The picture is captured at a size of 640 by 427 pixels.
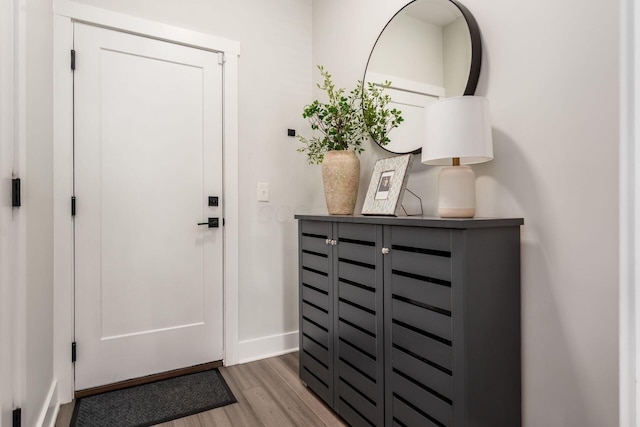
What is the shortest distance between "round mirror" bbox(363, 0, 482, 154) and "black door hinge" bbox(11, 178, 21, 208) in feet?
5.54

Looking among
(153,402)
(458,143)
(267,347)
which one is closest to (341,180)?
(458,143)

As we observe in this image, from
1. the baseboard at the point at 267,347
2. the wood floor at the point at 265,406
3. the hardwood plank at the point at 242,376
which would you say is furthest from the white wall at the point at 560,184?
the baseboard at the point at 267,347

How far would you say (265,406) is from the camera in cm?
194

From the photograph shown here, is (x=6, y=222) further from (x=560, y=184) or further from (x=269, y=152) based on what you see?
(x=560, y=184)

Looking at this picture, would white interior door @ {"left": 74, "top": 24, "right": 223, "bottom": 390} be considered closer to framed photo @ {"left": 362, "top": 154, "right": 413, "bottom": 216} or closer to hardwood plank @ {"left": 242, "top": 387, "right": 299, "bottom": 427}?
hardwood plank @ {"left": 242, "top": 387, "right": 299, "bottom": 427}

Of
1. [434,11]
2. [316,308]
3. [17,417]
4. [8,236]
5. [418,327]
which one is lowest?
[17,417]

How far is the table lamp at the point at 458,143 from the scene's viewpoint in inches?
52.1

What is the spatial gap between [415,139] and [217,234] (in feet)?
4.68

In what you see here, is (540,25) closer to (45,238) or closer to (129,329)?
(45,238)

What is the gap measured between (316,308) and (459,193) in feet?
3.40

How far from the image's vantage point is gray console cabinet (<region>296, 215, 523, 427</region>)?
1.21 metres

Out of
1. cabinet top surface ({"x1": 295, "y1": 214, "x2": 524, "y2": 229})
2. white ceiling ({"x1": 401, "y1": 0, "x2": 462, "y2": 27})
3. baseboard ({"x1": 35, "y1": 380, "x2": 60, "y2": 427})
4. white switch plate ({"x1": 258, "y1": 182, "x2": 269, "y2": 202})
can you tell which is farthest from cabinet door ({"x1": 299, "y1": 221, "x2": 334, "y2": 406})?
baseboard ({"x1": 35, "y1": 380, "x2": 60, "y2": 427})

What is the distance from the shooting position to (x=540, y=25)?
1314 millimetres

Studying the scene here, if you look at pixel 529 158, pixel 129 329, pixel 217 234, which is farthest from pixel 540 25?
pixel 129 329
